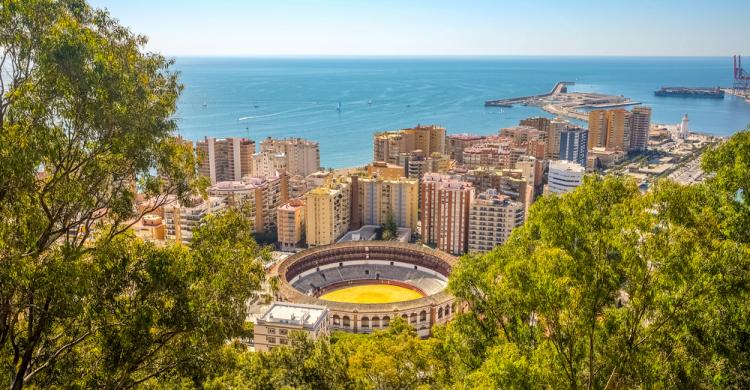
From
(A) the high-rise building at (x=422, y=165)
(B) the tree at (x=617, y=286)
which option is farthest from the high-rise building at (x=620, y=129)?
(B) the tree at (x=617, y=286)

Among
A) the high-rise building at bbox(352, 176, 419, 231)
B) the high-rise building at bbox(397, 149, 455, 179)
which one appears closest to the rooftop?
the high-rise building at bbox(352, 176, 419, 231)

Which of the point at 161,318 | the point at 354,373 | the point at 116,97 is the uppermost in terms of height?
the point at 116,97

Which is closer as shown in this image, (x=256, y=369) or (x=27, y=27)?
(x=27, y=27)

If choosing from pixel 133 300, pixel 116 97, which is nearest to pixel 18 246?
pixel 133 300

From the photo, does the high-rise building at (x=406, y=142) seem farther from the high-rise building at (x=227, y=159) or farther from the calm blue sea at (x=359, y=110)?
the high-rise building at (x=227, y=159)

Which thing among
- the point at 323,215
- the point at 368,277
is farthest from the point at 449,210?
the point at 323,215

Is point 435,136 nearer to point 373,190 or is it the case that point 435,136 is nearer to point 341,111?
point 373,190
